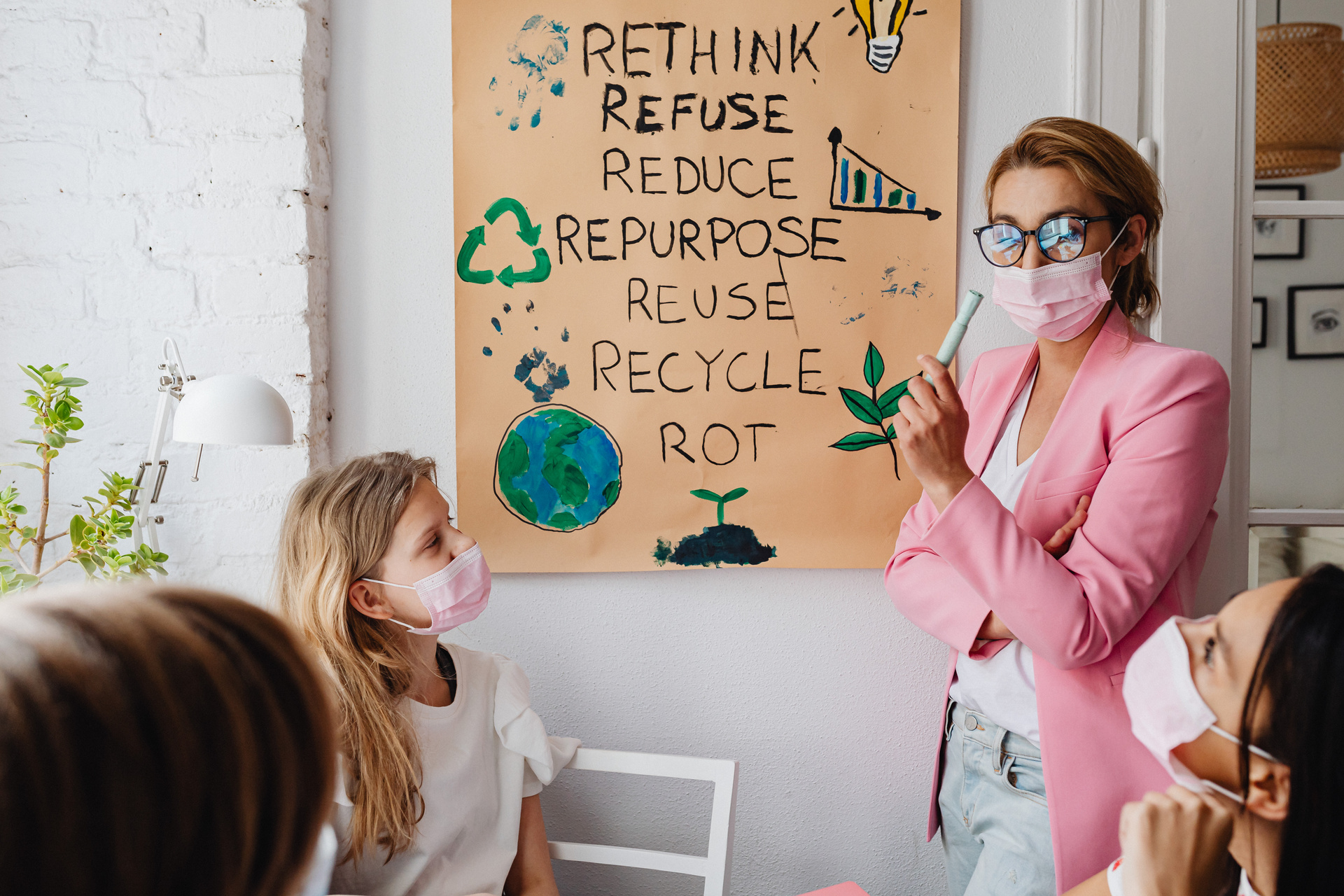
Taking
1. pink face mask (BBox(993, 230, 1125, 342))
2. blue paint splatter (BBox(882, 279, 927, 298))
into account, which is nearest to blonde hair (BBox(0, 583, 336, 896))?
pink face mask (BBox(993, 230, 1125, 342))

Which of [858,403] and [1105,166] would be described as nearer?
[1105,166]

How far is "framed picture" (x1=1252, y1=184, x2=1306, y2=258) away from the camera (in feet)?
4.40

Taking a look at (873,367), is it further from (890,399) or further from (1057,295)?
(1057,295)

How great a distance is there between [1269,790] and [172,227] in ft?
5.81

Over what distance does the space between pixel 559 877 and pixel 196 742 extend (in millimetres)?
1358

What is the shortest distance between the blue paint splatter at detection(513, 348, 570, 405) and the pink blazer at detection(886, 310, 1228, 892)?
2.55ft

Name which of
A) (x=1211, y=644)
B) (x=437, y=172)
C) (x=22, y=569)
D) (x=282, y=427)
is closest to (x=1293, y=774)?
(x=1211, y=644)

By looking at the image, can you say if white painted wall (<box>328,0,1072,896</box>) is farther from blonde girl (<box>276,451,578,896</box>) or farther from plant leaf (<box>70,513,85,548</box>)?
plant leaf (<box>70,513,85,548</box>)

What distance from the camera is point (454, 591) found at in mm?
1103

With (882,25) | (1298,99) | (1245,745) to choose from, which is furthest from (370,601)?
(1298,99)

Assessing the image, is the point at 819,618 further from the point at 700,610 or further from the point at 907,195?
the point at 907,195

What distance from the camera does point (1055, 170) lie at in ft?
3.24

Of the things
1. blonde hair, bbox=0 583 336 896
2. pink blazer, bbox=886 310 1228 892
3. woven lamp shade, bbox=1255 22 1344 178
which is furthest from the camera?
woven lamp shade, bbox=1255 22 1344 178

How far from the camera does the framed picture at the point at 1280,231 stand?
52.7 inches
